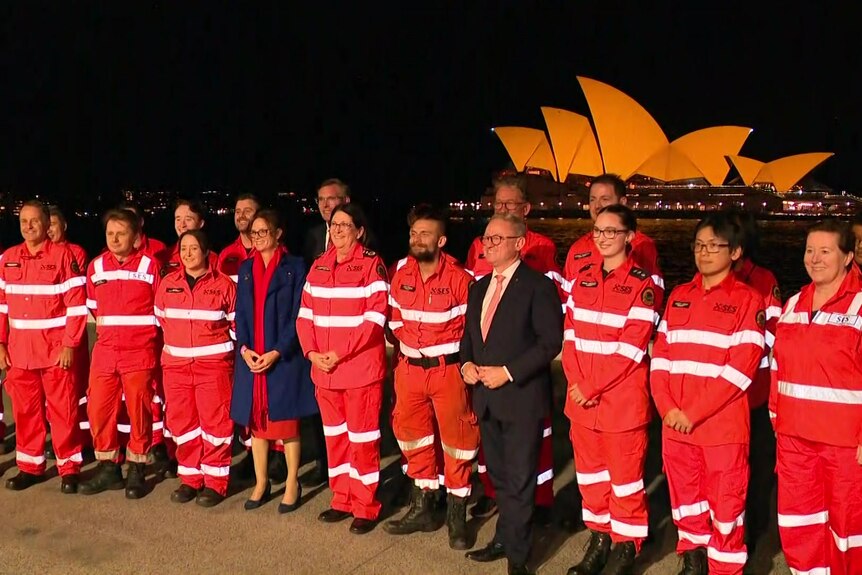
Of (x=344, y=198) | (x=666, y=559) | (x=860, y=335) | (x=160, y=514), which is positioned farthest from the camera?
(x=344, y=198)

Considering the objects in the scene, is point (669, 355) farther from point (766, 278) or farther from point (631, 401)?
point (766, 278)

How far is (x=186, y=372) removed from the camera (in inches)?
168

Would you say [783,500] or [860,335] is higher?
[860,335]

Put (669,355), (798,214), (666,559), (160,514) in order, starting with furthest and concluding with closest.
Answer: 1. (798,214)
2. (160,514)
3. (666,559)
4. (669,355)

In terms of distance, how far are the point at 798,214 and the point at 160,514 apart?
7648 cm

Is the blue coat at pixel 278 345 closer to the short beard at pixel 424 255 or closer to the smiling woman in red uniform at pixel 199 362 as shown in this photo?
the smiling woman in red uniform at pixel 199 362

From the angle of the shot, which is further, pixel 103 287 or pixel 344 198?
pixel 344 198

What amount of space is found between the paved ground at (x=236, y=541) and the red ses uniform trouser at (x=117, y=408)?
287mm

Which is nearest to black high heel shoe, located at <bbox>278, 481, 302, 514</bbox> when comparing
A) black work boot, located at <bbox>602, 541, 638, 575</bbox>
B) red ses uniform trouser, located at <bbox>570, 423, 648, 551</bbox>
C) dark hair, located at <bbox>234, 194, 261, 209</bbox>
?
red ses uniform trouser, located at <bbox>570, 423, 648, 551</bbox>

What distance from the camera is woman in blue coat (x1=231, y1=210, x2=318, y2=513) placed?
13.5 feet

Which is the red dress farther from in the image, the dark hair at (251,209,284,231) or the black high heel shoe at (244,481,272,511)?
the black high heel shoe at (244,481,272,511)

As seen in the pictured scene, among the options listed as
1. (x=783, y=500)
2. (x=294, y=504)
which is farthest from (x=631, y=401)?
(x=294, y=504)

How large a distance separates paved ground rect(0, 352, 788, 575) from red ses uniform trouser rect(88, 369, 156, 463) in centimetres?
29

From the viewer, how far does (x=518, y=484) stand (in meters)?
3.36
